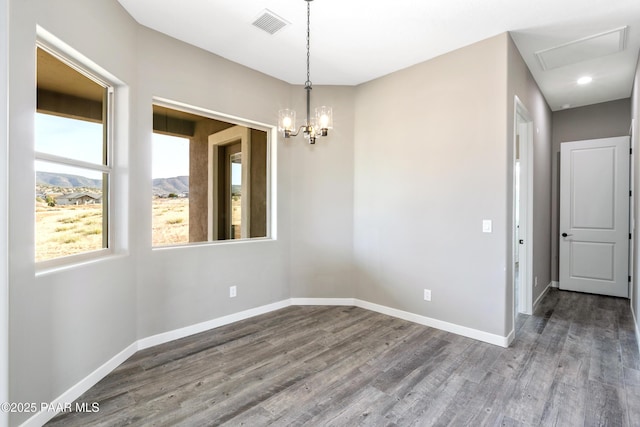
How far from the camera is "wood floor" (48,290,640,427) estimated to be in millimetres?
1973

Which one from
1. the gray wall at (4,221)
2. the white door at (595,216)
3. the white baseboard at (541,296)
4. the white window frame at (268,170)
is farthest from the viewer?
the white door at (595,216)

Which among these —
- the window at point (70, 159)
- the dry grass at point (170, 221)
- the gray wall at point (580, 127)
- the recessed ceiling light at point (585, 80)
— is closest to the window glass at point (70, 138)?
the window at point (70, 159)

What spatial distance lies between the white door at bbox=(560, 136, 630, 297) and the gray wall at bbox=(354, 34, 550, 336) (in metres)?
1.14

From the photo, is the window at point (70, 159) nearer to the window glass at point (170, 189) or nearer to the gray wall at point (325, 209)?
the window glass at point (170, 189)

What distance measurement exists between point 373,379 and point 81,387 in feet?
6.80

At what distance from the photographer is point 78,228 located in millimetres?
2377

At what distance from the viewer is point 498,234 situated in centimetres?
298

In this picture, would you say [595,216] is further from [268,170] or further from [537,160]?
[268,170]

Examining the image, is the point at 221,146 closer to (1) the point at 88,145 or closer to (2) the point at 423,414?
(1) the point at 88,145

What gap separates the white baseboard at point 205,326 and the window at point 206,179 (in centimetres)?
87

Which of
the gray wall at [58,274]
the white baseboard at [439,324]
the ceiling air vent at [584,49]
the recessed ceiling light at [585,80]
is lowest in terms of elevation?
the white baseboard at [439,324]

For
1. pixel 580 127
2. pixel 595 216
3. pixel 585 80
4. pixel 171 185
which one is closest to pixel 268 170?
pixel 171 185

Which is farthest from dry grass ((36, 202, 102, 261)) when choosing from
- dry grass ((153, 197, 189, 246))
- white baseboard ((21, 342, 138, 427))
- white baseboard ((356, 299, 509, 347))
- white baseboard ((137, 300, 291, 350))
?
white baseboard ((356, 299, 509, 347))

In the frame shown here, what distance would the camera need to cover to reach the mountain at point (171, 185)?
10.2 feet
